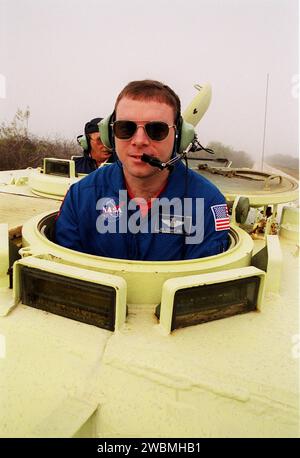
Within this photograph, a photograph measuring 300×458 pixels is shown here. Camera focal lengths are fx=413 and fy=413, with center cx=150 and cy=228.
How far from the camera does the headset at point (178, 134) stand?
2.70 m

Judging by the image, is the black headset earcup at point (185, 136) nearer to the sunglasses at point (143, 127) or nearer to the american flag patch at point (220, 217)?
the sunglasses at point (143, 127)

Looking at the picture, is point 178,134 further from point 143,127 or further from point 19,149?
point 19,149

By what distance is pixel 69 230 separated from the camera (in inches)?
110

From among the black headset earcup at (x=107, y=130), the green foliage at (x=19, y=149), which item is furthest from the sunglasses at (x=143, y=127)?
the green foliage at (x=19, y=149)

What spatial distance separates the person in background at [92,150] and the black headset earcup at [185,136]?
10.3ft

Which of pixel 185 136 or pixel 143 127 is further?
pixel 185 136

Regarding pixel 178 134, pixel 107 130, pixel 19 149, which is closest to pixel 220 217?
pixel 178 134

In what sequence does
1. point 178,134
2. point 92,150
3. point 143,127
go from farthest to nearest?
1. point 92,150
2. point 178,134
3. point 143,127

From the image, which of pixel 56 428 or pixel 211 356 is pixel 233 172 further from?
pixel 56 428

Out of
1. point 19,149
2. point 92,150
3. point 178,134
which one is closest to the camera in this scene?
point 178,134

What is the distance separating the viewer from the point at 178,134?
8.84 feet

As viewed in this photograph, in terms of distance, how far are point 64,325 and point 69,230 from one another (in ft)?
2.67

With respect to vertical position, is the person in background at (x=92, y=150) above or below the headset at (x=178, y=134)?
below

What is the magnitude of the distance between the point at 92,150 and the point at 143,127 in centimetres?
365
